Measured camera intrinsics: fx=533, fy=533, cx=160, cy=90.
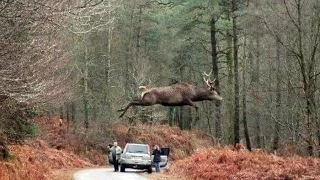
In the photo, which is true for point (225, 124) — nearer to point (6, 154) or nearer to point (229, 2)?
point (229, 2)

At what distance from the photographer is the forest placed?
10.9 m

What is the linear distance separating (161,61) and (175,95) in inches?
1387

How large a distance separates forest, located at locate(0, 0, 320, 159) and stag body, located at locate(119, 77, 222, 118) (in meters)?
3.20

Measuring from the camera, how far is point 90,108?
5022 centimetres

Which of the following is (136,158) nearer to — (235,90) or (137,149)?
(137,149)

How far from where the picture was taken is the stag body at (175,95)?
19.1 m

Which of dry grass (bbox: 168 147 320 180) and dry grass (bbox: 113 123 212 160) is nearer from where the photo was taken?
dry grass (bbox: 168 147 320 180)

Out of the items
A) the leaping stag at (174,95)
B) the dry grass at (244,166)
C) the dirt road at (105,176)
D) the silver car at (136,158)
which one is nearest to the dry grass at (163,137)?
the silver car at (136,158)

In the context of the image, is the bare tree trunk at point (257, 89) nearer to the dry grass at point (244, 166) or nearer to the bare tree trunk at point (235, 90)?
the bare tree trunk at point (235, 90)

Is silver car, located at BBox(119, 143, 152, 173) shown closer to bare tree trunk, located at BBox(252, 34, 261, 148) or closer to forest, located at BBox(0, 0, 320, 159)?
forest, located at BBox(0, 0, 320, 159)

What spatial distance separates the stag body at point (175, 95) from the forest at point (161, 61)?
3202 mm

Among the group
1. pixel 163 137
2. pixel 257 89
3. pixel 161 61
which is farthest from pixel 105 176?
pixel 161 61

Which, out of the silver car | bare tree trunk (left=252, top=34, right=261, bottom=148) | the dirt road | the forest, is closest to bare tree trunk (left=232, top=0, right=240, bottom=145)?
the forest

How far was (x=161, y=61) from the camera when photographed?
5434 centimetres
